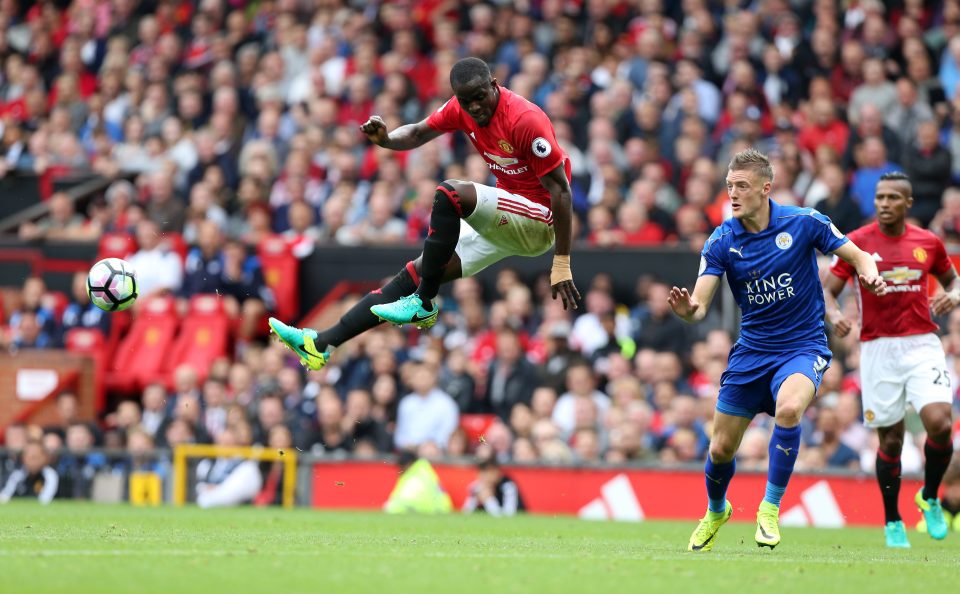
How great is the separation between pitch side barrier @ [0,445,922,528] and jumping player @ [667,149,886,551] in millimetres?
4731

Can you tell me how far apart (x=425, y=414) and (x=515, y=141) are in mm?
6788

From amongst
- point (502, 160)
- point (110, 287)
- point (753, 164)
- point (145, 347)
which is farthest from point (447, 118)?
point (145, 347)

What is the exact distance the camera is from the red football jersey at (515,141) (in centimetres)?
1005

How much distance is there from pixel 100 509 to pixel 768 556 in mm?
7289

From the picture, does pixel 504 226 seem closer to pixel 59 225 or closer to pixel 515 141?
pixel 515 141

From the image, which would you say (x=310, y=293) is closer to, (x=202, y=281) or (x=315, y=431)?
(x=202, y=281)

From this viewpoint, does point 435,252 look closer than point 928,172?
Yes

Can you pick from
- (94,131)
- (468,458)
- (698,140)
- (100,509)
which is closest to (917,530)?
(468,458)

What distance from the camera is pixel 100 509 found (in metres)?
14.5

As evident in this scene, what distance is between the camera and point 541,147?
1003 centimetres

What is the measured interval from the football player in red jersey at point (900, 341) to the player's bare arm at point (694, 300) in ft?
6.33

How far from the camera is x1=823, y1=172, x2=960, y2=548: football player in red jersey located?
37.4ft

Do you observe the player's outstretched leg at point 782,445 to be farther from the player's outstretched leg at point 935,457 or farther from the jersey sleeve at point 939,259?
the jersey sleeve at point 939,259

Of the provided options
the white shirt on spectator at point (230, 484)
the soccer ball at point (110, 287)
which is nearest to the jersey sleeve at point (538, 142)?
the soccer ball at point (110, 287)
